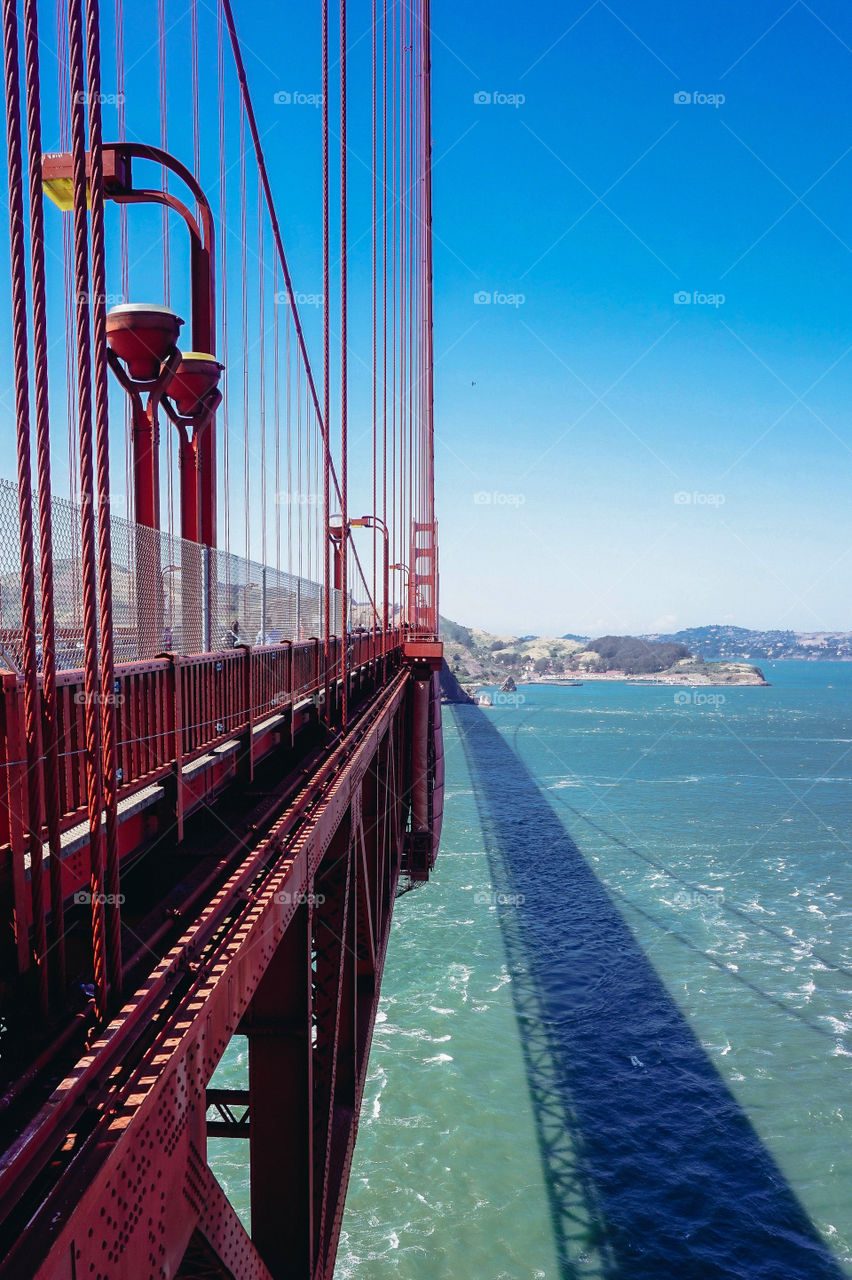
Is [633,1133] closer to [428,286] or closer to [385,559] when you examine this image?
[385,559]

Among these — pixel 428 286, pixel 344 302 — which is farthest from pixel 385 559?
pixel 428 286

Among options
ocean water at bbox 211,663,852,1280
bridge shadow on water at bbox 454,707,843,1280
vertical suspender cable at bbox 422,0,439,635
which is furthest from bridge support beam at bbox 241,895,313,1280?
vertical suspender cable at bbox 422,0,439,635

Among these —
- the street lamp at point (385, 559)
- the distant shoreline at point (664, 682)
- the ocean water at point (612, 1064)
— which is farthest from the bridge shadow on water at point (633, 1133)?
the distant shoreline at point (664, 682)

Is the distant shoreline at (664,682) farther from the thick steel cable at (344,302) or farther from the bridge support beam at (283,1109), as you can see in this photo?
the bridge support beam at (283,1109)

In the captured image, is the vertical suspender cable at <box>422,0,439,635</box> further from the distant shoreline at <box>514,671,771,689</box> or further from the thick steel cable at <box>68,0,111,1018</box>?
the distant shoreline at <box>514,671,771,689</box>

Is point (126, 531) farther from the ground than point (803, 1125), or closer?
farther from the ground

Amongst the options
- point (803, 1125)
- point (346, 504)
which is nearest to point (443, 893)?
point (803, 1125)

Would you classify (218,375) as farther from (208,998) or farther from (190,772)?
(208,998)
